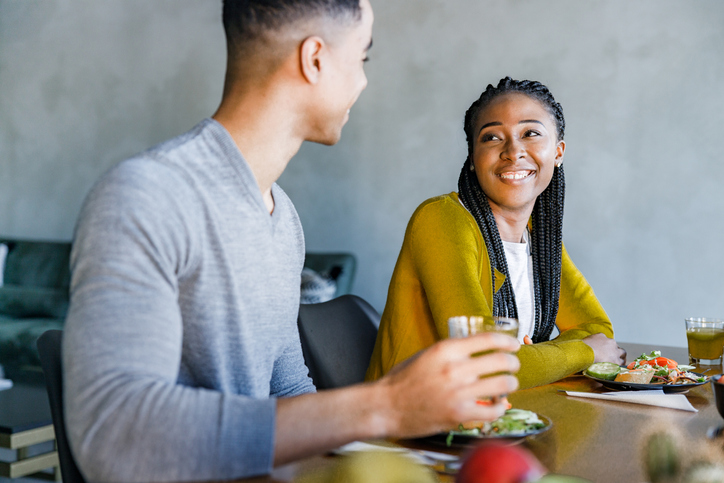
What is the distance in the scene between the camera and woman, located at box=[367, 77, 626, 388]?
5.10 ft

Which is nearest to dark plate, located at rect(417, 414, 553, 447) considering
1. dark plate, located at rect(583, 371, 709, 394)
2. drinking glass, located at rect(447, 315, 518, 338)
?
drinking glass, located at rect(447, 315, 518, 338)

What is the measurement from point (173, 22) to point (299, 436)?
490 centimetres

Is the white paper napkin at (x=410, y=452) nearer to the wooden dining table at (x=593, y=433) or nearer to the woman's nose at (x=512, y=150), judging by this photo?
the wooden dining table at (x=593, y=433)

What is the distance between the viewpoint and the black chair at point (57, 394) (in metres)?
0.90

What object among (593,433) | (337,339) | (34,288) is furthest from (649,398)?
(34,288)

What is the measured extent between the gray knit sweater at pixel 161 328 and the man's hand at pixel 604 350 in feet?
2.99

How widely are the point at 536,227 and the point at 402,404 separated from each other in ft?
4.60

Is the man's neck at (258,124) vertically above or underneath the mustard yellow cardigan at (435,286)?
above

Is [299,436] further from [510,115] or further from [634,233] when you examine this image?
[634,233]

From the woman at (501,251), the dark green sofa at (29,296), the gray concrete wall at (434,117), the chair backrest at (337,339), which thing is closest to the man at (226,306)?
the chair backrest at (337,339)

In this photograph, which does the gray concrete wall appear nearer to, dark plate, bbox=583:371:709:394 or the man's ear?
dark plate, bbox=583:371:709:394

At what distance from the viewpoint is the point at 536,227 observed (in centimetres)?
199

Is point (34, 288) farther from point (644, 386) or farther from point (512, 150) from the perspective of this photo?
point (644, 386)

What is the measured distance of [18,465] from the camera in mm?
Result: 2096
